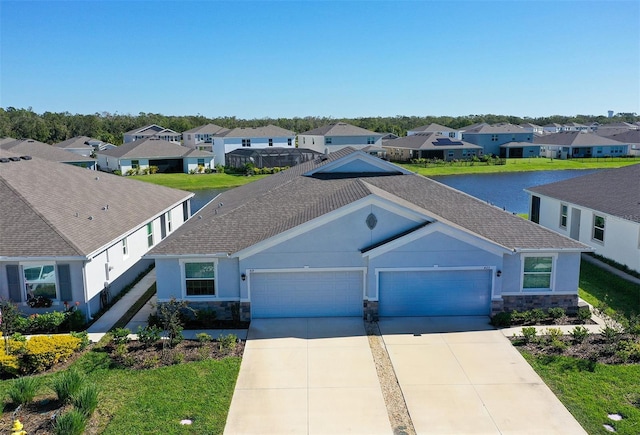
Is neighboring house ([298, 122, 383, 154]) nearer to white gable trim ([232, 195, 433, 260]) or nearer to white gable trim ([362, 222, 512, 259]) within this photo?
white gable trim ([232, 195, 433, 260])

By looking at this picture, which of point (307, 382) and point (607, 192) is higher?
point (607, 192)

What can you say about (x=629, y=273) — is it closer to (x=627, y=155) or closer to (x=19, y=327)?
(x=19, y=327)

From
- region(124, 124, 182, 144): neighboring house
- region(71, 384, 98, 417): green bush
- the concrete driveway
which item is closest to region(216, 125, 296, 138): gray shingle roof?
region(124, 124, 182, 144): neighboring house

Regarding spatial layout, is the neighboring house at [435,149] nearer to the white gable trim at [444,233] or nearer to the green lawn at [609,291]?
the green lawn at [609,291]

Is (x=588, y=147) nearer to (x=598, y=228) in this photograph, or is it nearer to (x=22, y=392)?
(x=598, y=228)

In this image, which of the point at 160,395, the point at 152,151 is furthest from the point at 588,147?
the point at 160,395

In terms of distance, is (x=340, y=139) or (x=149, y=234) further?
(x=340, y=139)

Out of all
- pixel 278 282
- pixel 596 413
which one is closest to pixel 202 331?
pixel 278 282
